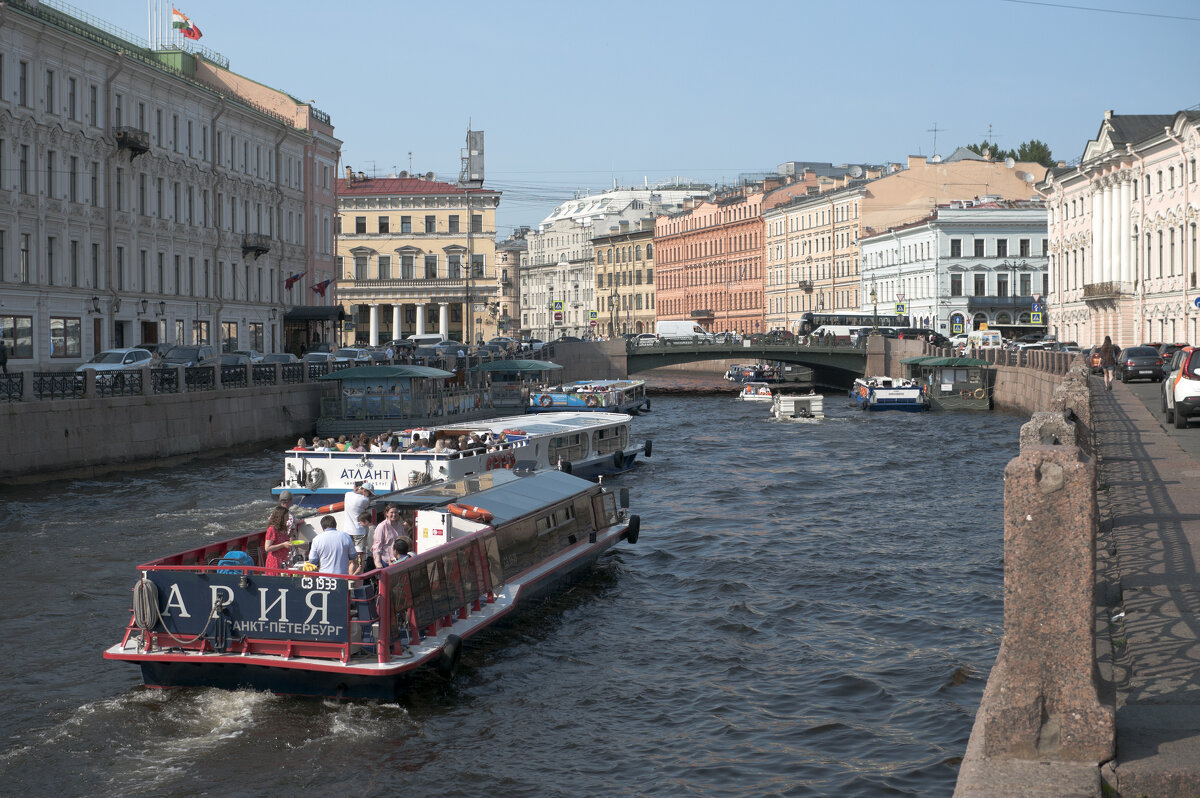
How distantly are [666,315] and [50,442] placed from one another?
107908 mm

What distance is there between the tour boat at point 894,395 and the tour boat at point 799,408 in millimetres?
5357

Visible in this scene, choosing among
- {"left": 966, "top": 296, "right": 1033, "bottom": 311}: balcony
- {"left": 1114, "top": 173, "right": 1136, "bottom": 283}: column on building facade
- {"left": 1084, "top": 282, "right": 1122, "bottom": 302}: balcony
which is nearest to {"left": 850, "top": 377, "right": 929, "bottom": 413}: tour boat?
{"left": 1084, "top": 282, "right": 1122, "bottom": 302}: balcony

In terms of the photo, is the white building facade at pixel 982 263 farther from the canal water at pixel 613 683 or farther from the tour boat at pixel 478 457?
the canal water at pixel 613 683

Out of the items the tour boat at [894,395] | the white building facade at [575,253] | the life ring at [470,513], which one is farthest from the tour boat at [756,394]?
the white building facade at [575,253]

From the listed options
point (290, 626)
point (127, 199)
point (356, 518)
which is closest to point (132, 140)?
point (127, 199)

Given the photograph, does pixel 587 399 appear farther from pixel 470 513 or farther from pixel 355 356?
pixel 470 513

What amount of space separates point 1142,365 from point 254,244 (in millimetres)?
36307

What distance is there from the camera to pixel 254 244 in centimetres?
5866

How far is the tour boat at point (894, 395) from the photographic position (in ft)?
196

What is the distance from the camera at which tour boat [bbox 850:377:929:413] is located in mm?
59844

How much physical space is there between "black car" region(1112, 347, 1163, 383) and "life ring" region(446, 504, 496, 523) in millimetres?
33853

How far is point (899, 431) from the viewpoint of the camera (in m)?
49.1

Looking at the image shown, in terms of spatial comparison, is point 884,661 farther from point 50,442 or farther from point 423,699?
point 50,442

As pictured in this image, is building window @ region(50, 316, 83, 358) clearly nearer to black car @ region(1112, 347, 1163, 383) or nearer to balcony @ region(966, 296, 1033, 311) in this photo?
black car @ region(1112, 347, 1163, 383)
